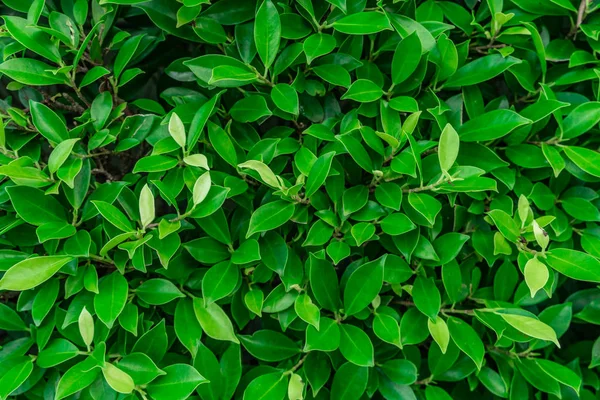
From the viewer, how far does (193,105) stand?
1.01 m

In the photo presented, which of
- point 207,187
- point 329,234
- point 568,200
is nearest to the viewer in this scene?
point 207,187

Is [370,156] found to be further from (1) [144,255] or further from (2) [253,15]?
(1) [144,255]

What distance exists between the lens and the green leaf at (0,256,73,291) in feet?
2.80

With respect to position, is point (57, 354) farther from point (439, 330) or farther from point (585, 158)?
point (585, 158)

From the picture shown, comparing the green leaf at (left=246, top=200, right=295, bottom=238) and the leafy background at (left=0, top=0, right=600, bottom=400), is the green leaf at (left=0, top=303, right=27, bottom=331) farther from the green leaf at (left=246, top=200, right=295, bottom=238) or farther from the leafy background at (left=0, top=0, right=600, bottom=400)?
the green leaf at (left=246, top=200, right=295, bottom=238)

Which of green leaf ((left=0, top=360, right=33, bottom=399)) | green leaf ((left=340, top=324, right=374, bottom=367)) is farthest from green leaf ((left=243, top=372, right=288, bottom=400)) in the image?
green leaf ((left=0, top=360, right=33, bottom=399))

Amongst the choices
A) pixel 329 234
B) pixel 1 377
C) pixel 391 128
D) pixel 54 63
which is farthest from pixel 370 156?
pixel 1 377

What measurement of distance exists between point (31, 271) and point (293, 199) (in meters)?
0.44

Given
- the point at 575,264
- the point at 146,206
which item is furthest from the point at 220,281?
the point at 575,264

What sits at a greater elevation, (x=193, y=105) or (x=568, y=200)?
(x=193, y=105)

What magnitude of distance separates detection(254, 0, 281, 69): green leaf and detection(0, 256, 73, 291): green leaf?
1.58 feet

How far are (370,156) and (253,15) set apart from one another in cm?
34

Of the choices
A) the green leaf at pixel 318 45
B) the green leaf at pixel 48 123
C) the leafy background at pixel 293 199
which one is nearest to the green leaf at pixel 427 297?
the leafy background at pixel 293 199

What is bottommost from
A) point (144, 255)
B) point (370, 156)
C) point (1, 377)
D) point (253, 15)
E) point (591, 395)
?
point (591, 395)
